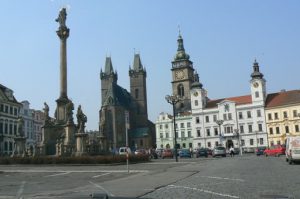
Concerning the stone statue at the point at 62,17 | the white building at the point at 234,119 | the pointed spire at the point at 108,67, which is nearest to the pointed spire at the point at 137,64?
the pointed spire at the point at 108,67

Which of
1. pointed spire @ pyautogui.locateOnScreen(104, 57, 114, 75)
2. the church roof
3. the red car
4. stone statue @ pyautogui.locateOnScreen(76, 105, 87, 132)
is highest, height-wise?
pointed spire @ pyautogui.locateOnScreen(104, 57, 114, 75)

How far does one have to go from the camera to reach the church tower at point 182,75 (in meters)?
137

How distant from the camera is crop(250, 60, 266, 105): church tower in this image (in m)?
100

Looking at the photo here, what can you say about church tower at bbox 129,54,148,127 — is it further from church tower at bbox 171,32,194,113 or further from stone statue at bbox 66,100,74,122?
stone statue at bbox 66,100,74,122

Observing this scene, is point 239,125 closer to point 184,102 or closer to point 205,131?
point 205,131

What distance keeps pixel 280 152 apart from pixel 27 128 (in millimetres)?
62744

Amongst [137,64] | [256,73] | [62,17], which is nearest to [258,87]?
[256,73]

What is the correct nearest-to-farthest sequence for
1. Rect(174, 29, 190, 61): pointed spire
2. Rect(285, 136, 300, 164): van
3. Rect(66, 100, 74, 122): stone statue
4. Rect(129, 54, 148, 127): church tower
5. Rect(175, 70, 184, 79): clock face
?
Rect(285, 136, 300, 164): van, Rect(66, 100, 74, 122): stone statue, Rect(175, 70, 184, 79): clock face, Rect(174, 29, 190, 61): pointed spire, Rect(129, 54, 148, 127): church tower

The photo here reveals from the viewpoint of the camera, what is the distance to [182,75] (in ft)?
459

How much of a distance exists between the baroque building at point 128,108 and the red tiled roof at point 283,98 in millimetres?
48570

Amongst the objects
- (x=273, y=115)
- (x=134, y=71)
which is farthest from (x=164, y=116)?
(x=134, y=71)

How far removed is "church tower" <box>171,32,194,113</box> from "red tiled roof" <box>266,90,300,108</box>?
119 ft

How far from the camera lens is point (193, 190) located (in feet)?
46.2

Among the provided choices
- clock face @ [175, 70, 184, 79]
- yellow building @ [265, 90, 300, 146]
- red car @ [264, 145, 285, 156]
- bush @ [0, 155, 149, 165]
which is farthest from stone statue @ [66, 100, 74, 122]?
clock face @ [175, 70, 184, 79]
